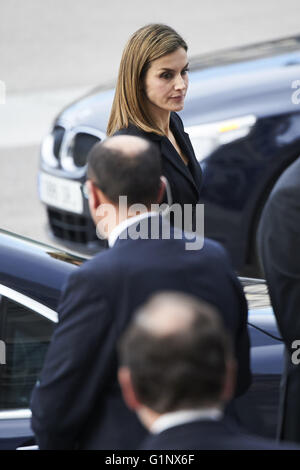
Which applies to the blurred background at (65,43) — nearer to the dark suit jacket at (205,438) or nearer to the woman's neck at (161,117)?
the woman's neck at (161,117)

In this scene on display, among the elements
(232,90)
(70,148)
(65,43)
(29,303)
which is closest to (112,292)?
(29,303)

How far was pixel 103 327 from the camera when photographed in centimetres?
238

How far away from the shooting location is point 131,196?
8.14ft

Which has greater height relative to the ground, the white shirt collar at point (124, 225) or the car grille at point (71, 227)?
the white shirt collar at point (124, 225)

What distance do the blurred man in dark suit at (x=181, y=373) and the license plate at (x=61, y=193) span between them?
4.27m

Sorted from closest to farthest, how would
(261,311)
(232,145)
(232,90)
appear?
(261,311) < (232,145) < (232,90)

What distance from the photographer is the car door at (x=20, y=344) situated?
10.1 feet

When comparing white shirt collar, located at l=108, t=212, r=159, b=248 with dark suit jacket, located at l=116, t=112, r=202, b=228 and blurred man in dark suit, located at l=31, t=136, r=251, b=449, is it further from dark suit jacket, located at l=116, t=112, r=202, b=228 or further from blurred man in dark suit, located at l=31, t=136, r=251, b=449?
dark suit jacket, located at l=116, t=112, r=202, b=228

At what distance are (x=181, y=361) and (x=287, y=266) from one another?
45.9 inches

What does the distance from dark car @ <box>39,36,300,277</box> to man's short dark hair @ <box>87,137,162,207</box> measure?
3.26 metres

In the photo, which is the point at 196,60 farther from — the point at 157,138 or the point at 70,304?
the point at 70,304

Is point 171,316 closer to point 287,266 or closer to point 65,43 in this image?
point 287,266
